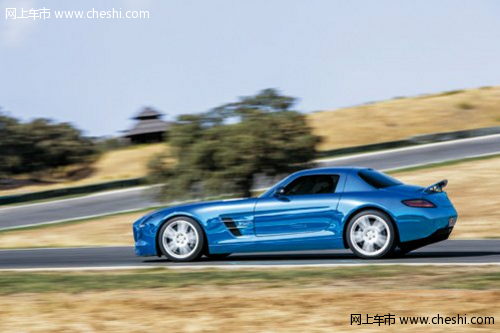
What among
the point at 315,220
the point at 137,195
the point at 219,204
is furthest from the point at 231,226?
the point at 137,195

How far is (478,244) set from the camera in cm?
1256

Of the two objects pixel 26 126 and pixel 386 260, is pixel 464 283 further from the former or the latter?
pixel 26 126

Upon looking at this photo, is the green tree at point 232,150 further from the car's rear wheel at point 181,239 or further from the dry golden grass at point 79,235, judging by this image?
the car's rear wheel at point 181,239

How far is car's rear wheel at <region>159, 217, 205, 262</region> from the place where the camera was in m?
11.4

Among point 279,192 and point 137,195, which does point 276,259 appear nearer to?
point 279,192

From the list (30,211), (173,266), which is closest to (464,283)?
(173,266)

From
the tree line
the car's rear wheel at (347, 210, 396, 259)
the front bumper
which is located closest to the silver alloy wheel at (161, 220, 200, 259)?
the front bumper

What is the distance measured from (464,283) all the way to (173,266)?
14.7 feet

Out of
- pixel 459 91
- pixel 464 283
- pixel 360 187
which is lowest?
pixel 464 283

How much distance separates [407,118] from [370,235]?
5219 centimetres

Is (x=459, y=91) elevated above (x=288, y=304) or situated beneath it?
elevated above

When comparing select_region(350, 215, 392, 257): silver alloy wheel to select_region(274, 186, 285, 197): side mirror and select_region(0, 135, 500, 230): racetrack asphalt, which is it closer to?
select_region(274, 186, 285, 197): side mirror

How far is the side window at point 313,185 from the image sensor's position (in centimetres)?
1098

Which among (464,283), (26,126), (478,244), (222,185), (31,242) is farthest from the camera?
(26,126)
